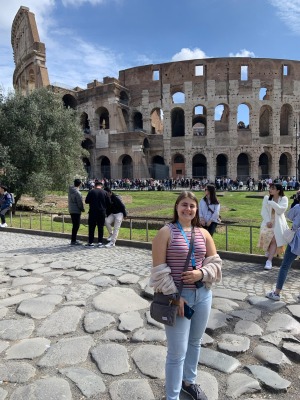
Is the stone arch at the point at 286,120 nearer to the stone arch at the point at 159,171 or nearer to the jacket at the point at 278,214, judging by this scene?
the stone arch at the point at 159,171

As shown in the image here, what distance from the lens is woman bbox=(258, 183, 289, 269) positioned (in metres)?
5.89

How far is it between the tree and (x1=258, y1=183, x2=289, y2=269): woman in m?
12.1

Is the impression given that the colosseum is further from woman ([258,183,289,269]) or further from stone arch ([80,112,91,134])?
woman ([258,183,289,269])

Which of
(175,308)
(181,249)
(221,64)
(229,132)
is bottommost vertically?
(175,308)

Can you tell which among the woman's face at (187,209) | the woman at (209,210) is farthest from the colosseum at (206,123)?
the woman's face at (187,209)

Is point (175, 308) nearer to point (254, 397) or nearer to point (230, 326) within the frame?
point (254, 397)

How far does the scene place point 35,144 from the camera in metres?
15.9

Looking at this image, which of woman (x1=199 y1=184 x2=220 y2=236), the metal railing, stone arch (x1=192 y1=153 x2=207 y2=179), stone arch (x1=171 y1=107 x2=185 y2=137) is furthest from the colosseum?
woman (x1=199 y1=184 x2=220 y2=236)

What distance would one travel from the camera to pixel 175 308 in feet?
7.56

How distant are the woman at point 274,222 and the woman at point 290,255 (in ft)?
4.29

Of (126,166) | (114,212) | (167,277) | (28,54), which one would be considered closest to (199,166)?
(126,166)

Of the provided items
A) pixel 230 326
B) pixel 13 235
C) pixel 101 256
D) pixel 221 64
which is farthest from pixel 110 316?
pixel 221 64

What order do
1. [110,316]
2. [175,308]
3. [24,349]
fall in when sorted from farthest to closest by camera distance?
[110,316] < [24,349] < [175,308]

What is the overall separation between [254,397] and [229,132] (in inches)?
1616
